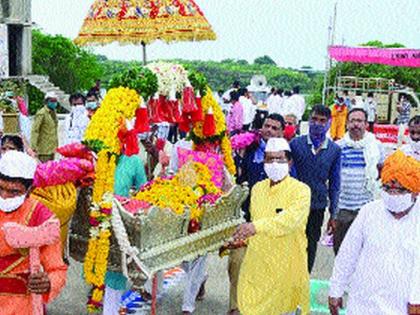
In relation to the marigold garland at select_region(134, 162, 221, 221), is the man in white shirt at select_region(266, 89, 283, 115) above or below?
below

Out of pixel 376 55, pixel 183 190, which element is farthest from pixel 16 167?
pixel 376 55

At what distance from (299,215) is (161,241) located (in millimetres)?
1037

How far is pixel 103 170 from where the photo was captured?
18.7ft

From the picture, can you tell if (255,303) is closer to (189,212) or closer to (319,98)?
(189,212)

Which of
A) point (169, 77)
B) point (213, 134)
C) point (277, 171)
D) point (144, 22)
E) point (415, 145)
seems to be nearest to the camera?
point (277, 171)

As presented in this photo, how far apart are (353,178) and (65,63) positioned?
3204 centimetres

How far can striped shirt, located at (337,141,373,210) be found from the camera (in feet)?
23.6

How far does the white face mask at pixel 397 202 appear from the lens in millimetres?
4301

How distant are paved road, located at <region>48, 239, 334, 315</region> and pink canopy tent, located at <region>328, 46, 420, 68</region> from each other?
725 inches

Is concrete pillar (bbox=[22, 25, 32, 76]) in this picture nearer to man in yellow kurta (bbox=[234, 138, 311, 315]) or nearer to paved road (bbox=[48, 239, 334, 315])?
A: paved road (bbox=[48, 239, 334, 315])

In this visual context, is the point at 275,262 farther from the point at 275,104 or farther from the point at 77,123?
the point at 275,104

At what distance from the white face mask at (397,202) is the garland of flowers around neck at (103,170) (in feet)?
7.02

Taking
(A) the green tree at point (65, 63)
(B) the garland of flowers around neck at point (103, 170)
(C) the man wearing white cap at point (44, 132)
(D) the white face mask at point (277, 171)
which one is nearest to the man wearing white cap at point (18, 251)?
(B) the garland of flowers around neck at point (103, 170)

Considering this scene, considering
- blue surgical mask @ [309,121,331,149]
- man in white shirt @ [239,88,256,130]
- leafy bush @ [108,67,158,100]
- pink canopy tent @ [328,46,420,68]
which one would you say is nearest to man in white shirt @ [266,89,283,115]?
pink canopy tent @ [328,46,420,68]
